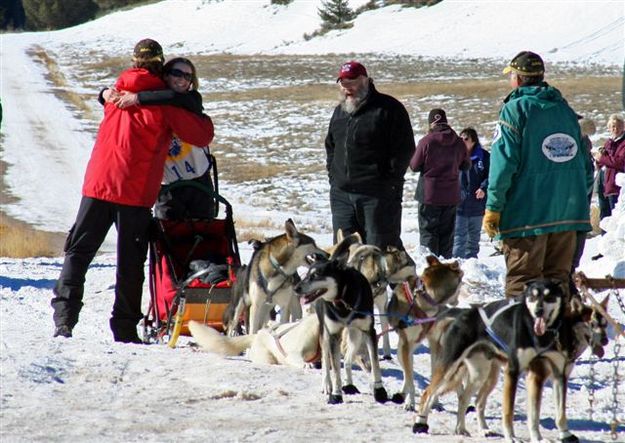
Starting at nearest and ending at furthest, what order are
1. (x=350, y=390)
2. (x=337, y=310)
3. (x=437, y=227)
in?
1. (x=337, y=310)
2. (x=350, y=390)
3. (x=437, y=227)

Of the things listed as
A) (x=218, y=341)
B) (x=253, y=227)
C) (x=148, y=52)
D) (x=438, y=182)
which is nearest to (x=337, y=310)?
(x=218, y=341)

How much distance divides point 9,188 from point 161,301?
14.1m

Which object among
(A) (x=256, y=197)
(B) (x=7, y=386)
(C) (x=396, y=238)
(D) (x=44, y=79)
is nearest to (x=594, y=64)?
(D) (x=44, y=79)

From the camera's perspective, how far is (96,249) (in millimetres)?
6770

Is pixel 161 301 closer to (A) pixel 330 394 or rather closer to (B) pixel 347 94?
(B) pixel 347 94

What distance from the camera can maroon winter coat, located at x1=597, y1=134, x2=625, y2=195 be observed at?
11.0m

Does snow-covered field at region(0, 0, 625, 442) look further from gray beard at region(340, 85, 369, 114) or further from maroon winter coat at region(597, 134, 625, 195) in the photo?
gray beard at region(340, 85, 369, 114)

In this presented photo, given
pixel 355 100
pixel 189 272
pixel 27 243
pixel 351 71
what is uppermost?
pixel 351 71

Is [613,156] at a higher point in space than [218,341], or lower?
higher

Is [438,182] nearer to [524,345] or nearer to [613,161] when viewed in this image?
[613,161]

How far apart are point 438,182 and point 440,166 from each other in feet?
0.52

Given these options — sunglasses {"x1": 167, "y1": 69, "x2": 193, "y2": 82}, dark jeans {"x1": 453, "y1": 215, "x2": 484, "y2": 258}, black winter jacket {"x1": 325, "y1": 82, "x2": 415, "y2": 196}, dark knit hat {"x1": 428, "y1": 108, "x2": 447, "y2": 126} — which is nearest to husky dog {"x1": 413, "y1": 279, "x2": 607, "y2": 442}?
black winter jacket {"x1": 325, "y1": 82, "x2": 415, "y2": 196}

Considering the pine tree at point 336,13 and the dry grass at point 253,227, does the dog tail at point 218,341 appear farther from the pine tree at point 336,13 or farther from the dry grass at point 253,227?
the pine tree at point 336,13

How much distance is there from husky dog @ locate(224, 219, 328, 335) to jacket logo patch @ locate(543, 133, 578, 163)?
1.55 metres
